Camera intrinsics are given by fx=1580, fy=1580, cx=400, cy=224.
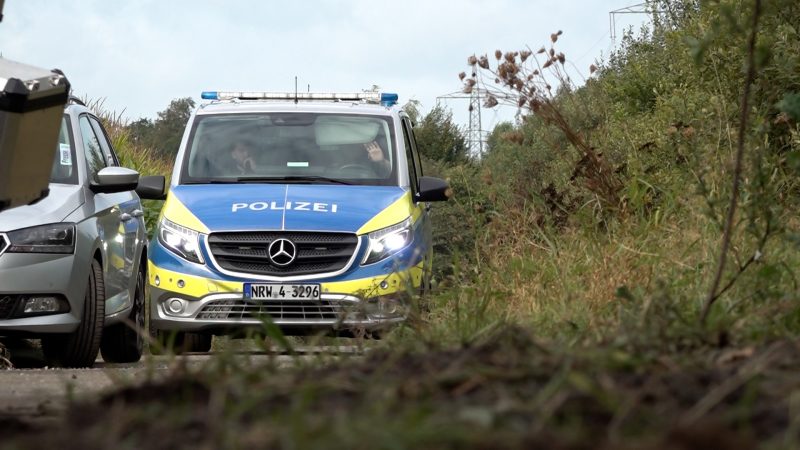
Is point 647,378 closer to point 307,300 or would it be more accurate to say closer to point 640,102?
point 307,300

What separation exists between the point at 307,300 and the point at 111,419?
7188 mm

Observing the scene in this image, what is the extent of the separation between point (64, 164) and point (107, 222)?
56 centimetres

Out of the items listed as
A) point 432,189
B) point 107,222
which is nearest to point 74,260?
point 107,222

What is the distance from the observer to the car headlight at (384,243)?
10.7 meters

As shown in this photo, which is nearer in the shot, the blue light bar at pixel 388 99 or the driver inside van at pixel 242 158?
the driver inside van at pixel 242 158

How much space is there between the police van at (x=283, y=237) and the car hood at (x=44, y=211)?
3.49 ft

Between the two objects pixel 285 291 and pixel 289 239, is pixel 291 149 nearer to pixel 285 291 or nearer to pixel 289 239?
pixel 289 239

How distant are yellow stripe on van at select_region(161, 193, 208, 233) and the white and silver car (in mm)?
291

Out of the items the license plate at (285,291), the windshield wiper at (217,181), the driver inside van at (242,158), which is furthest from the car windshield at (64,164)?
the driver inside van at (242,158)

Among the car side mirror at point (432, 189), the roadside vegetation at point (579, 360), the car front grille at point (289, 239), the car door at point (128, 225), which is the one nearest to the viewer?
the roadside vegetation at point (579, 360)

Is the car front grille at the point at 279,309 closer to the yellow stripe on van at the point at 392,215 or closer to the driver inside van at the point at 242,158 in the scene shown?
the yellow stripe on van at the point at 392,215

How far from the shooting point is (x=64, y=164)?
10375 mm

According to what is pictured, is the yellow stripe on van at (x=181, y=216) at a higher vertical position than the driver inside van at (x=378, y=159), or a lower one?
lower

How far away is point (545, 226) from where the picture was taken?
11.0 metres
